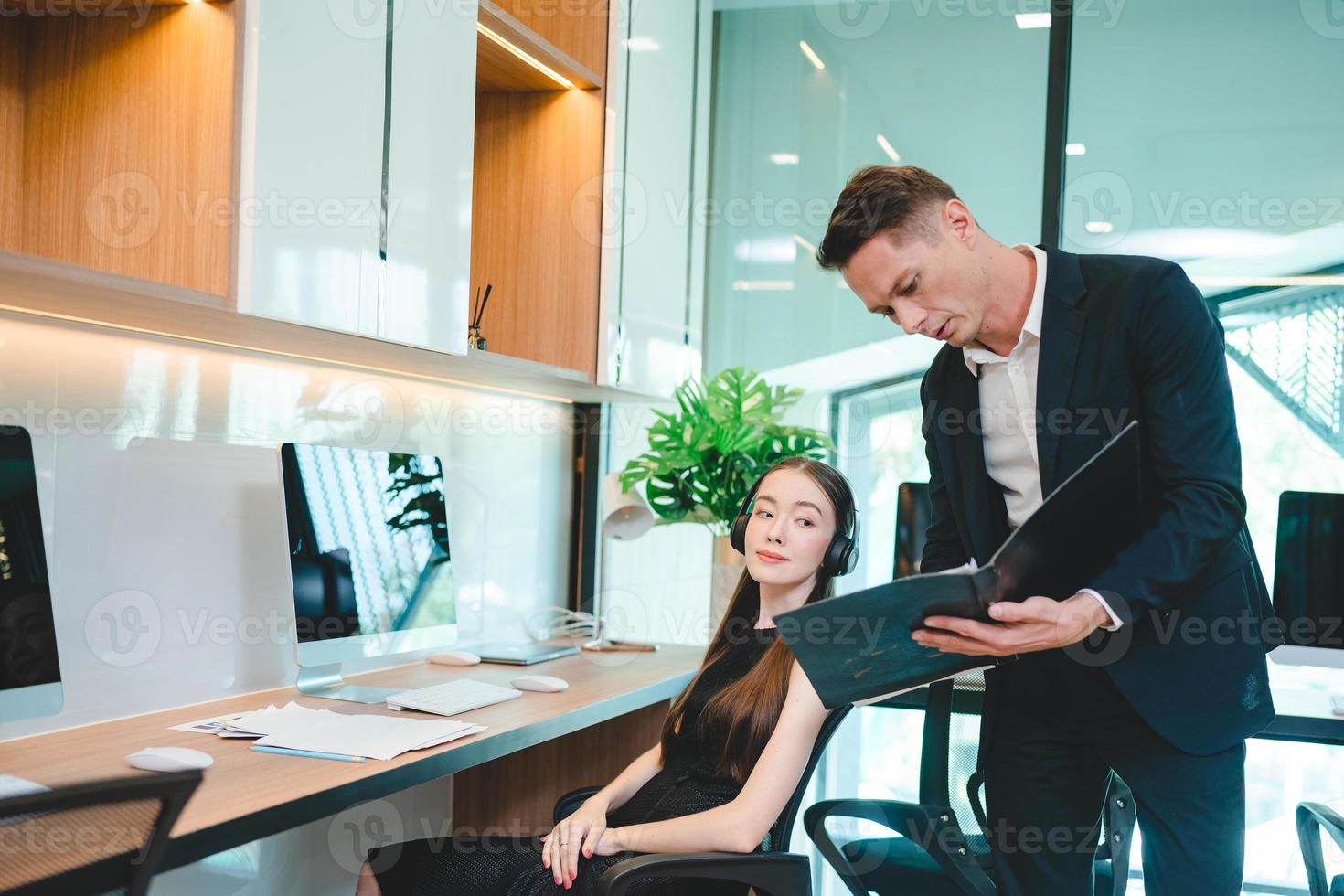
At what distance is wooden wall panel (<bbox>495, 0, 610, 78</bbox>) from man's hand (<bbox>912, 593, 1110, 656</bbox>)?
2.12 m

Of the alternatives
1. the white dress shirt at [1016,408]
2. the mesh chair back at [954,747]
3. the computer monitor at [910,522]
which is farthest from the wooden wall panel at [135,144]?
the computer monitor at [910,522]

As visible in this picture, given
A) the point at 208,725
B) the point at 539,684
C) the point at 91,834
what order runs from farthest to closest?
the point at 539,684, the point at 208,725, the point at 91,834

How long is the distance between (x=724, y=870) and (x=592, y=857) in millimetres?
312

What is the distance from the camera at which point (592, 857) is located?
5.74 ft

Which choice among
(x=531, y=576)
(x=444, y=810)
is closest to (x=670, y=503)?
(x=531, y=576)

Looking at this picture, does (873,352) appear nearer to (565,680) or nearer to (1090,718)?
(565,680)

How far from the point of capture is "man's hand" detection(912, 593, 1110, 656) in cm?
132

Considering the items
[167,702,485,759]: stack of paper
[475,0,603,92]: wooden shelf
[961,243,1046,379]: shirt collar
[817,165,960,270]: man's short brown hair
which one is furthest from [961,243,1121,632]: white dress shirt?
[475,0,603,92]: wooden shelf

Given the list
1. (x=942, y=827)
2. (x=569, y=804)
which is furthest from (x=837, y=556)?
(x=569, y=804)

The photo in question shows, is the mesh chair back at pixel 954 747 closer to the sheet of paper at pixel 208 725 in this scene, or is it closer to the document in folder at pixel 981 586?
the document in folder at pixel 981 586

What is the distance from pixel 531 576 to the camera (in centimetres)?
338

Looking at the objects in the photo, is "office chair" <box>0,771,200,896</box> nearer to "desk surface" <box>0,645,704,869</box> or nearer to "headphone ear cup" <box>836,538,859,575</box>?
"desk surface" <box>0,645,704,869</box>

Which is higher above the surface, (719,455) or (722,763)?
(719,455)

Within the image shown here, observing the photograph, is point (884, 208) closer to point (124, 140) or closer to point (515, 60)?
point (124, 140)
